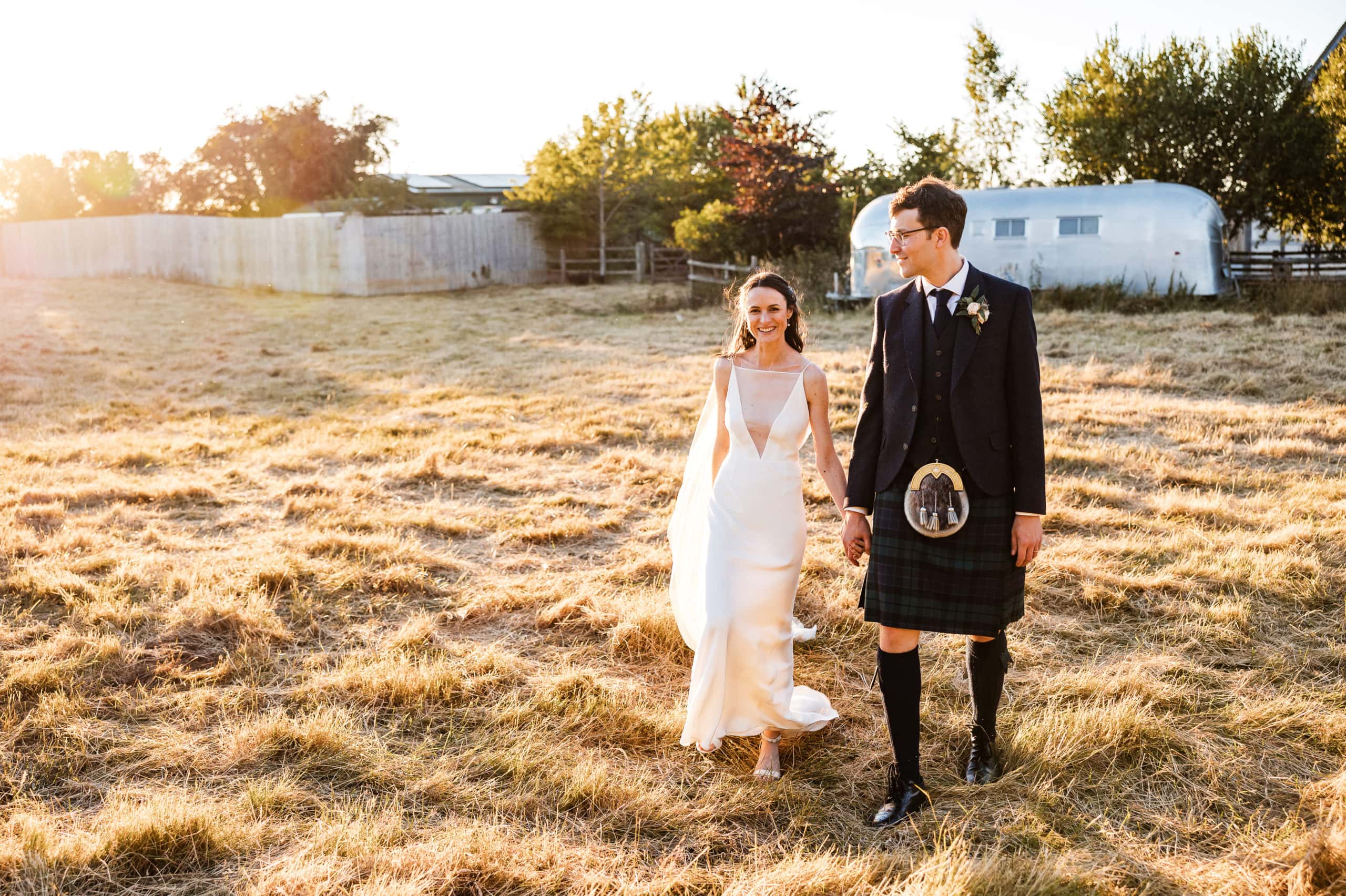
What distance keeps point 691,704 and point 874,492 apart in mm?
1019

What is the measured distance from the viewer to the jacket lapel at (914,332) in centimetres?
303

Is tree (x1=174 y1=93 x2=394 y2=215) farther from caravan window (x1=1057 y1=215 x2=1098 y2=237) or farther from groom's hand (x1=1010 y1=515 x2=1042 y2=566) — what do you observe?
groom's hand (x1=1010 y1=515 x2=1042 y2=566)

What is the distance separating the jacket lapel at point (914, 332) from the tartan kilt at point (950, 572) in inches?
13.2

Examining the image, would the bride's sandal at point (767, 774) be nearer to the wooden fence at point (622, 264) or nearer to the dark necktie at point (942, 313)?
the dark necktie at point (942, 313)

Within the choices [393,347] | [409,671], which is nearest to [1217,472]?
[409,671]

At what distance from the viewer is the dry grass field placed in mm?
3020

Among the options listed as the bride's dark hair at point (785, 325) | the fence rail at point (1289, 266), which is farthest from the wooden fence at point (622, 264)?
the bride's dark hair at point (785, 325)

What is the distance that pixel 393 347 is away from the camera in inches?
637

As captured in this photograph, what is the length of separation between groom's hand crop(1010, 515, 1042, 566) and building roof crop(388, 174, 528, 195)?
1503 inches

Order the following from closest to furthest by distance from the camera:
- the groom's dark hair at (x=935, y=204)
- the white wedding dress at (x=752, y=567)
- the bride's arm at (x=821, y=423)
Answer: the groom's dark hair at (x=935, y=204) → the white wedding dress at (x=752, y=567) → the bride's arm at (x=821, y=423)

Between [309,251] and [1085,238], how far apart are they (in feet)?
62.8

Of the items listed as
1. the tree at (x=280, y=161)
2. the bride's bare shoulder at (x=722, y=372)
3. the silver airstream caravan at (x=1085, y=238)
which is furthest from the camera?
the tree at (x=280, y=161)

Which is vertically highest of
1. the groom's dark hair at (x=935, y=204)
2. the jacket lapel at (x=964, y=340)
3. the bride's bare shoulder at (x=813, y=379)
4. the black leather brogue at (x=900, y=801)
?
the groom's dark hair at (x=935, y=204)

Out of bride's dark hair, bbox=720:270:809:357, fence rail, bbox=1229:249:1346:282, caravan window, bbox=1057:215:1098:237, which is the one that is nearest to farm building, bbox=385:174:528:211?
caravan window, bbox=1057:215:1098:237
